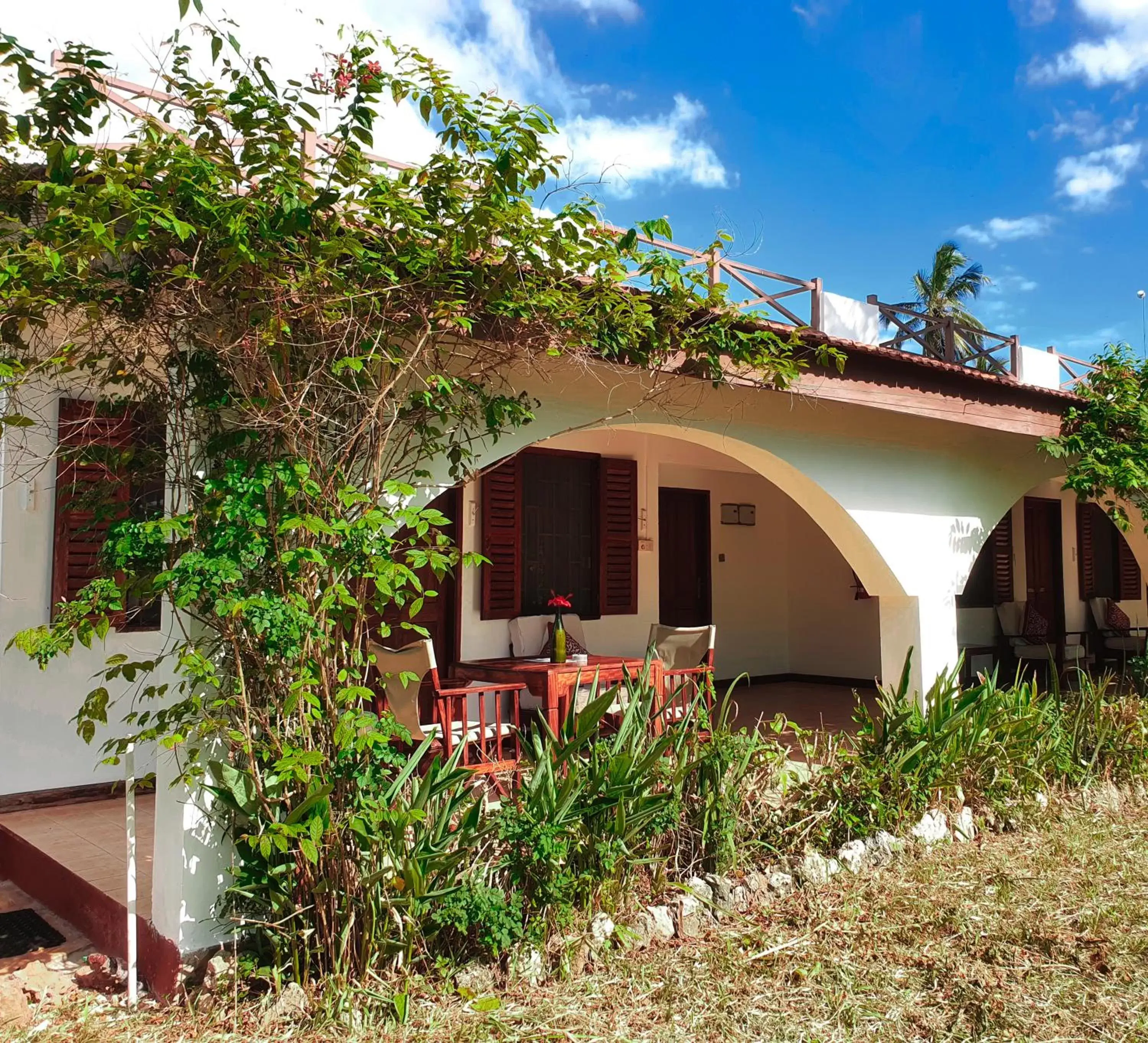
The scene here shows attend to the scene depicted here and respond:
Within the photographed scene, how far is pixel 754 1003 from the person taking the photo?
3.26 metres

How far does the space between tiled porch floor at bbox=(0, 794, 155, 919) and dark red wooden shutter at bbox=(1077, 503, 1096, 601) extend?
11.3 m

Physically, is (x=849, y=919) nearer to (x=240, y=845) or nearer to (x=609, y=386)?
(x=240, y=845)

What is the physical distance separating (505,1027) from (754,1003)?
86 centimetres

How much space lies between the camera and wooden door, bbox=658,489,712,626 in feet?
31.2

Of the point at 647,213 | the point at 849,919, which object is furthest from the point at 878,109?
the point at 849,919

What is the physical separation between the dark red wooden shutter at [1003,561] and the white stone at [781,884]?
8.01 meters

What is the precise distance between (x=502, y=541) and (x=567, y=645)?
1.15 metres

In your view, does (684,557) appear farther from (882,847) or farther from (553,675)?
(882,847)

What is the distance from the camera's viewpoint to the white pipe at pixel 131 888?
3336 millimetres

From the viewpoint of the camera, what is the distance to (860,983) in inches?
135

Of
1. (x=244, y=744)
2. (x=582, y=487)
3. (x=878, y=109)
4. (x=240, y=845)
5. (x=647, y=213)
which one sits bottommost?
(x=240, y=845)

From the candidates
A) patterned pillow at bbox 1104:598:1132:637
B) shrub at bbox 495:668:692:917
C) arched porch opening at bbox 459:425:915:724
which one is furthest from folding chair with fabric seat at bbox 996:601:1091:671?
shrub at bbox 495:668:692:917

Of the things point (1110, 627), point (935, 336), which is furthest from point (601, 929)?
point (1110, 627)

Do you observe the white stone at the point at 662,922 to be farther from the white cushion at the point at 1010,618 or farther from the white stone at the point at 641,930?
the white cushion at the point at 1010,618
